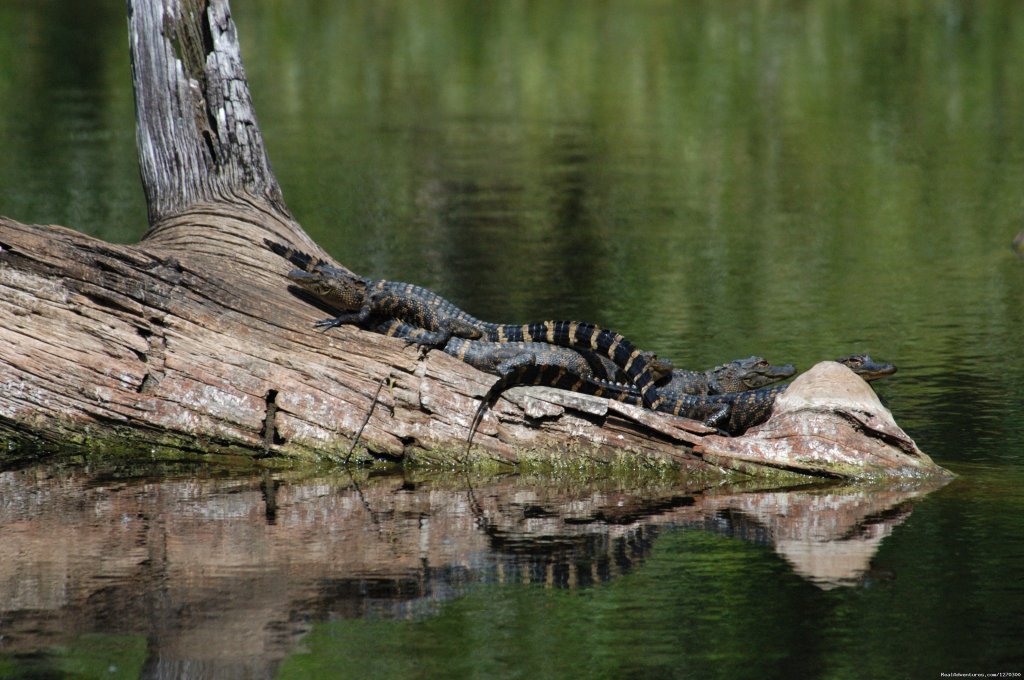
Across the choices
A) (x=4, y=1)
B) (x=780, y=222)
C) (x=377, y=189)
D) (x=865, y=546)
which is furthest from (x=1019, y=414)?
(x=4, y=1)

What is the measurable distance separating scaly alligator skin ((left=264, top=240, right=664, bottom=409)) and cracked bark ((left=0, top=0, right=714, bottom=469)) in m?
0.58

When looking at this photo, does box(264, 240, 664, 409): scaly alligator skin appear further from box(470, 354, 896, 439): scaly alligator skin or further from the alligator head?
the alligator head

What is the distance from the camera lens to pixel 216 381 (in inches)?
367

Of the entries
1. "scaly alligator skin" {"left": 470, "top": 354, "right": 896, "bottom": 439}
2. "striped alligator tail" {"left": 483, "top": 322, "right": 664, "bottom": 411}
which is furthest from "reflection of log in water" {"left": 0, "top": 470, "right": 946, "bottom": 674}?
"striped alligator tail" {"left": 483, "top": 322, "right": 664, "bottom": 411}

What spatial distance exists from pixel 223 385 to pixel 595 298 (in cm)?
611

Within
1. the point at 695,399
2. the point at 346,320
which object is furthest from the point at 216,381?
the point at 695,399

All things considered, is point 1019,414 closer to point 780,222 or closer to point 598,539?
point 598,539

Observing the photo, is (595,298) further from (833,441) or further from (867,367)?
(833,441)

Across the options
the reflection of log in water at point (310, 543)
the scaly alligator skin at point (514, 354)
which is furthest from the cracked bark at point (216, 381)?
the scaly alligator skin at point (514, 354)

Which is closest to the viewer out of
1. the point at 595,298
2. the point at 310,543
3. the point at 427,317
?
the point at 310,543

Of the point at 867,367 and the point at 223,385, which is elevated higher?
the point at 867,367

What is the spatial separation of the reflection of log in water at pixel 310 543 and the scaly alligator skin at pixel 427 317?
1585 millimetres

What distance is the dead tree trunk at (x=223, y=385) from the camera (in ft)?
29.8

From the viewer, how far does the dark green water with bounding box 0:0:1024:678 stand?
20.5ft
